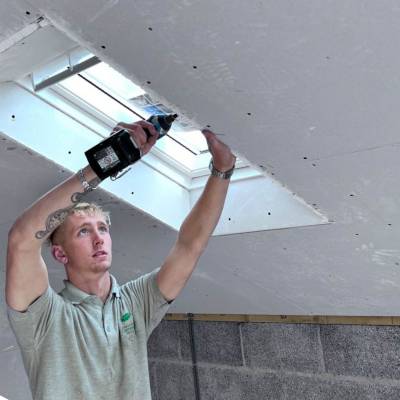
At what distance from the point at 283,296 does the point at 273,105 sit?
4.14 ft

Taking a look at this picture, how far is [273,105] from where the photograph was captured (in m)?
1.14

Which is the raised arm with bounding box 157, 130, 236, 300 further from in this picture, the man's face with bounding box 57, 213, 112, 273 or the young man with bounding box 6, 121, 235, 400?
the man's face with bounding box 57, 213, 112, 273

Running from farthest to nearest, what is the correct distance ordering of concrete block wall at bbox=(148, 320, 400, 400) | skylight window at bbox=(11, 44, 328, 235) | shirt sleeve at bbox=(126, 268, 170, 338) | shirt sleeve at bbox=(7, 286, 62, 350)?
concrete block wall at bbox=(148, 320, 400, 400) < shirt sleeve at bbox=(126, 268, 170, 338) < skylight window at bbox=(11, 44, 328, 235) < shirt sleeve at bbox=(7, 286, 62, 350)

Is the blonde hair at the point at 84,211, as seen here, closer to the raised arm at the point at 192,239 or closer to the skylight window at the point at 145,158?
the skylight window at the point at 145,158

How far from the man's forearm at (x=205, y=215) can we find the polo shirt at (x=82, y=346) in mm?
266

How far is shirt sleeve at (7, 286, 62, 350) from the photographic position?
143cm

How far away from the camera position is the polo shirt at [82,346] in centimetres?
145

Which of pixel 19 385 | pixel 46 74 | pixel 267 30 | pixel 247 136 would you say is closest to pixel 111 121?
pixel 46 74

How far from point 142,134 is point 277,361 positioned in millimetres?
1578

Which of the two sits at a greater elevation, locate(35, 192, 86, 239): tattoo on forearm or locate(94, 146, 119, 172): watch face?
locate(94, 146, 119, 172): watch face

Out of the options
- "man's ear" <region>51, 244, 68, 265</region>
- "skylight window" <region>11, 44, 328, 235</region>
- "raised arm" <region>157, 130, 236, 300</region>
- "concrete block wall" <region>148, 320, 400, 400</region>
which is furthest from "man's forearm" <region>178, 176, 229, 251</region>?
"concrete block wall" <region>148, 320, 400, 400</region>

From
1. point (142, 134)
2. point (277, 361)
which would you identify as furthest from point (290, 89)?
point (277, 361)

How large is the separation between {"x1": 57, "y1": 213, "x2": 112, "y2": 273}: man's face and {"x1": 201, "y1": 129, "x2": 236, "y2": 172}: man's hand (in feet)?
1.34

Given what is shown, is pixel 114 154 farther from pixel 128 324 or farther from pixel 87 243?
pixel 128 324
